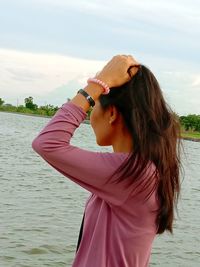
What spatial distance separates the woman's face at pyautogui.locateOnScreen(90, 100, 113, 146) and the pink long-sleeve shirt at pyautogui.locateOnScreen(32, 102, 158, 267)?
10cm

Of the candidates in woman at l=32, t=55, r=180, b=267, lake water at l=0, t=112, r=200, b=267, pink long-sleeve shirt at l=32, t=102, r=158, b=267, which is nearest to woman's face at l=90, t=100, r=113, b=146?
woman at l=32, t=55, r=180, b=267

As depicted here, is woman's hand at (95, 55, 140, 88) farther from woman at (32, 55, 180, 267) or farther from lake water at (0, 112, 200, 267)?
lake water at (0, 112, 200, 267)

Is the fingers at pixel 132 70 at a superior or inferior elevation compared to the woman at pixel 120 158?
superior

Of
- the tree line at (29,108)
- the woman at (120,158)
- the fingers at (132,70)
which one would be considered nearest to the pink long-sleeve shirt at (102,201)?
the woman at (120,158)

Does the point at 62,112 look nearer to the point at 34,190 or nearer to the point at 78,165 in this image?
the point at 78,165

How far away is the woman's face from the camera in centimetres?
231

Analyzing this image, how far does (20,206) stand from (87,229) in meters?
11.2

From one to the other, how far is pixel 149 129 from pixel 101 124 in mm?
203

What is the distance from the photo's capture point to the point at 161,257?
1015 centimetres

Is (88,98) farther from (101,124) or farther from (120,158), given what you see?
(120,158)

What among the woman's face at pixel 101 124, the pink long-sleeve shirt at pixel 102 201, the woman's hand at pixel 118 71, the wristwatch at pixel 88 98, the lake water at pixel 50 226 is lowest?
the lake water at pixel 50 226

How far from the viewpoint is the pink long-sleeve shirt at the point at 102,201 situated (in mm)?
2199

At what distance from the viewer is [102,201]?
2307 mm

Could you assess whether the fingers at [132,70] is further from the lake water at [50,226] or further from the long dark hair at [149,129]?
the lake water at [50,226]
